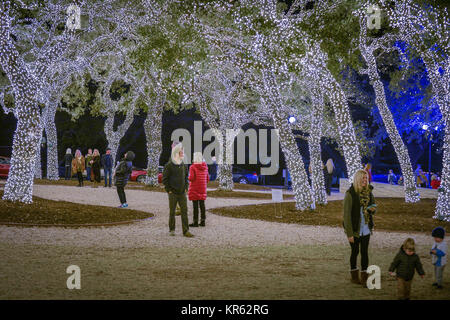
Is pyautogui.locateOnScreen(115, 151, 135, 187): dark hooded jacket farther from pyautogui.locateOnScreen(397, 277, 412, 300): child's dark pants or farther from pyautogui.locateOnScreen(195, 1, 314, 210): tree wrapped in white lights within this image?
pyautogui.locateOnScreen(397, 277, 412, 300): child's dark pants

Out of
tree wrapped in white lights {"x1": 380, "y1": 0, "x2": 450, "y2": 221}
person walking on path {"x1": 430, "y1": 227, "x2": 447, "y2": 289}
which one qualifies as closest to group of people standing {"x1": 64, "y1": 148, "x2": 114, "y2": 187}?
tree wrapped in white lights {"x1": 380, "y1": 0, "x2": 450, "y2": 221}

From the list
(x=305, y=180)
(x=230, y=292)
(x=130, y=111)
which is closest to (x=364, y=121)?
(x=130, y=111)

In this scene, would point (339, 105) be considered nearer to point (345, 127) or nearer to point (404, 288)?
point (345, 127)

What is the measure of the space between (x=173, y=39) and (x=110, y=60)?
15.9m

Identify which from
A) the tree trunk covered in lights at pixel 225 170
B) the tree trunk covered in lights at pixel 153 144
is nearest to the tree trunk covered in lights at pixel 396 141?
the tree trunk covered in lights at pixel 225 170

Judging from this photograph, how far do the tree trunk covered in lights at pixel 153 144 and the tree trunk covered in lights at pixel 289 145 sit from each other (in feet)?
46.6

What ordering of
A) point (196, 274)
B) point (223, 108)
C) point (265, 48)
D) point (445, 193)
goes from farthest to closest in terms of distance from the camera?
point (223, 108), point (265, 48), point (445, 193), point (196, 274)

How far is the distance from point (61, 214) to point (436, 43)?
12.1 m

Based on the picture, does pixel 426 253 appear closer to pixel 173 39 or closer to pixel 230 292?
pixel 230 292

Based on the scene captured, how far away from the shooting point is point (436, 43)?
16.6 metres

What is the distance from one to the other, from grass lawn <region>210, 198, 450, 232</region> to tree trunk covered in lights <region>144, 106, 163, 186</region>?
12.3 meters

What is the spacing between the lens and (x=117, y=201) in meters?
20.8

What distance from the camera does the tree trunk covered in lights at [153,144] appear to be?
31.5 meters

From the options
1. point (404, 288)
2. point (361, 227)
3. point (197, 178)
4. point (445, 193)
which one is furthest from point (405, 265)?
point (445, 193)
